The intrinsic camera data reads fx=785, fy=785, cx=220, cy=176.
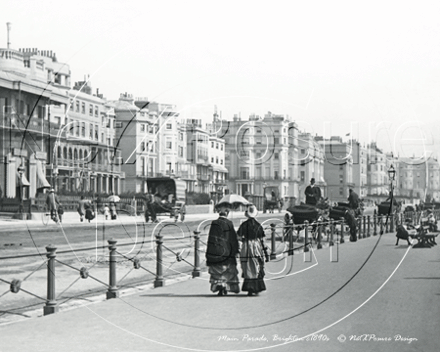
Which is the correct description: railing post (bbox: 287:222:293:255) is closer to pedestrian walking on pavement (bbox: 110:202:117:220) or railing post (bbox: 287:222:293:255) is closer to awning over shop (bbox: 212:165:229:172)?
awning over shop (bbox: 212:165:229:172)

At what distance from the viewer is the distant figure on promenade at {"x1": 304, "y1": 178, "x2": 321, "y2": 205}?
5.68 m

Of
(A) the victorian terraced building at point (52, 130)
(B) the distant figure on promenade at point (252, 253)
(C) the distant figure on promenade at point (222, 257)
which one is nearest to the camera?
(B) the distant figure on promenade at point (252, 253)

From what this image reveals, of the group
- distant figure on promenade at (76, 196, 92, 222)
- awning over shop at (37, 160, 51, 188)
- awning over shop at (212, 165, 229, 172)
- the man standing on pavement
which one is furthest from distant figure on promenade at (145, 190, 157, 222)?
the man standing on pavement

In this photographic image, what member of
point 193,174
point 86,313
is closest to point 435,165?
point 193,174

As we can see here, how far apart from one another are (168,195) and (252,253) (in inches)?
43.8

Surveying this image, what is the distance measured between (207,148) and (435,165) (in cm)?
183

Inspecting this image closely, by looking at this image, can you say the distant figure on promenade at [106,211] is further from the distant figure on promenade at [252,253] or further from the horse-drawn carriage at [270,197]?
the horse-drawn carriage at [270,197]

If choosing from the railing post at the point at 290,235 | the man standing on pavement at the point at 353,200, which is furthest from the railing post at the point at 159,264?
the man standing on pavement at the point at 353,200

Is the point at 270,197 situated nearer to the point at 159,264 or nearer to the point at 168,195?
the point at 168,195

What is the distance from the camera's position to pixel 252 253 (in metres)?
6.38

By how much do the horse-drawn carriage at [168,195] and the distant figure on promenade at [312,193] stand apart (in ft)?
2.96

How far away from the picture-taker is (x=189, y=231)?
21.4ft

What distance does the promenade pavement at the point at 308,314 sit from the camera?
6.30 m

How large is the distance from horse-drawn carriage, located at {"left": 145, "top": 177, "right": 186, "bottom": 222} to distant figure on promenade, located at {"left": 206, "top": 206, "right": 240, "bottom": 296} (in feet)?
1.10
